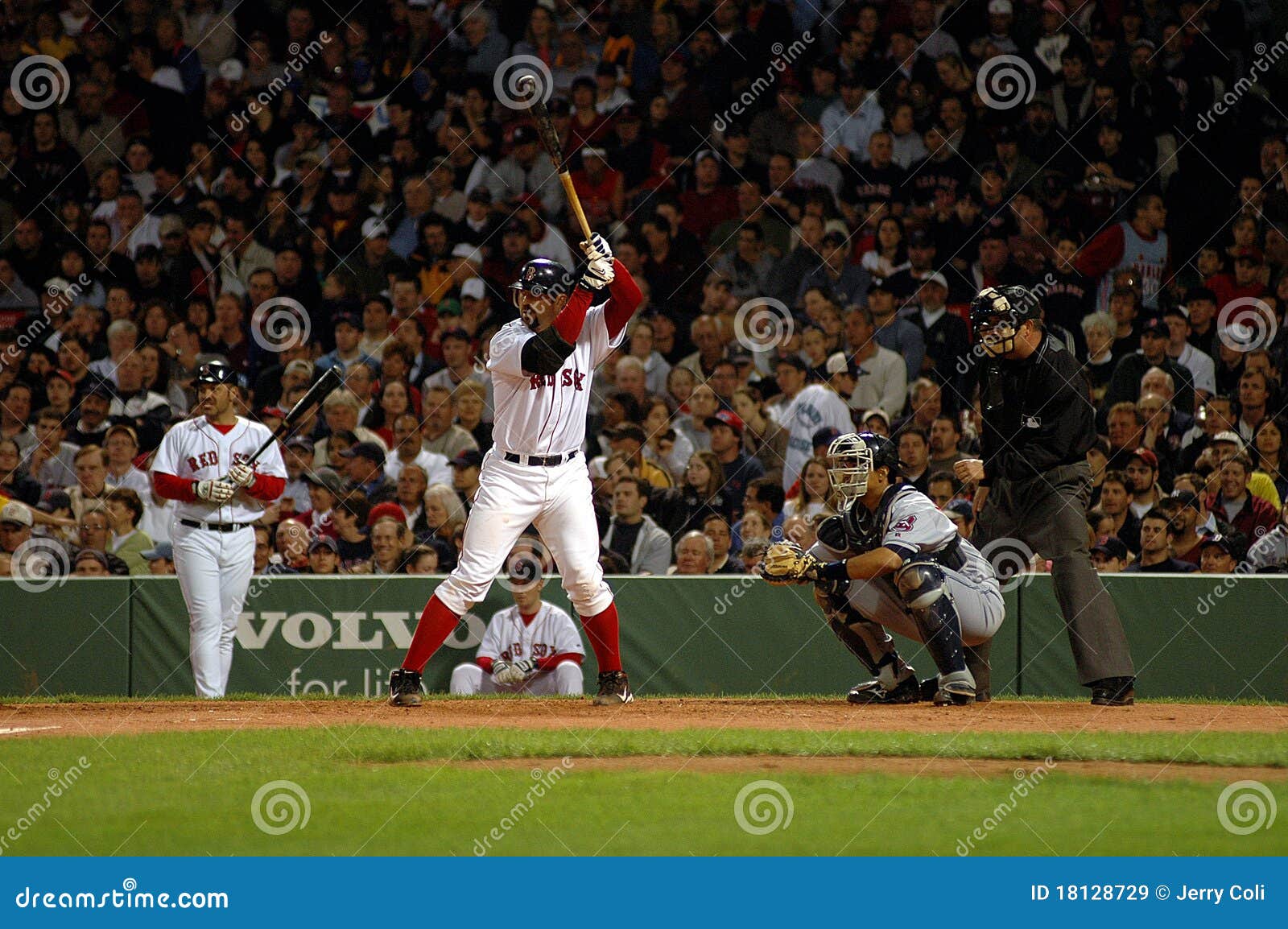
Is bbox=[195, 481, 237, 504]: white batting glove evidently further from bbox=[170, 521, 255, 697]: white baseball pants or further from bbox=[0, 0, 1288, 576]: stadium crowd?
bbox=[0, 0, 1288, 576]: stadium crowd

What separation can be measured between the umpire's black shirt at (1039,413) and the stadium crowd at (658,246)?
233 centimetres

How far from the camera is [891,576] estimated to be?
6840 millimetres

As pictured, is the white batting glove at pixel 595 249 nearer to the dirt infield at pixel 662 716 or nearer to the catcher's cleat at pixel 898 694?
the dirt infield at pixel 662 716

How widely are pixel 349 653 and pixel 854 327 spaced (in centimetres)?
456

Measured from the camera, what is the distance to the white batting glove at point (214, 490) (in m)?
8.50

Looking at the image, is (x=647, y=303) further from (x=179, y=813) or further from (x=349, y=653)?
(x=179, y=813)

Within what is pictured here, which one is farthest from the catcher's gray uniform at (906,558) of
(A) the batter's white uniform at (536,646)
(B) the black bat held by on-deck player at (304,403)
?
(B) the black bat held by on-deck player at (304,403)

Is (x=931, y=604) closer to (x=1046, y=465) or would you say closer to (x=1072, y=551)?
(x=1072, y=551)

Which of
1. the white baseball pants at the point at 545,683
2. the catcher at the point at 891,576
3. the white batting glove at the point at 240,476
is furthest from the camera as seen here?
the white baseball pants at the point at 545,683

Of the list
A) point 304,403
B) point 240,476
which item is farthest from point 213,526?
point 304,403

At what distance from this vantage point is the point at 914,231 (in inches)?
476

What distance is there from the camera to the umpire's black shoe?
694 centimetres

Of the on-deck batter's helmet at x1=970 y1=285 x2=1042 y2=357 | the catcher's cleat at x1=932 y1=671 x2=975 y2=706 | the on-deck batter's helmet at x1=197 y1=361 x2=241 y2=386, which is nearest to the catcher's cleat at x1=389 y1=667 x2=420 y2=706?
the catcher's cleat at x1=932 y1=671 x2=975 y2=706

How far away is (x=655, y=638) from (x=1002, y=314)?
12.3 feet
